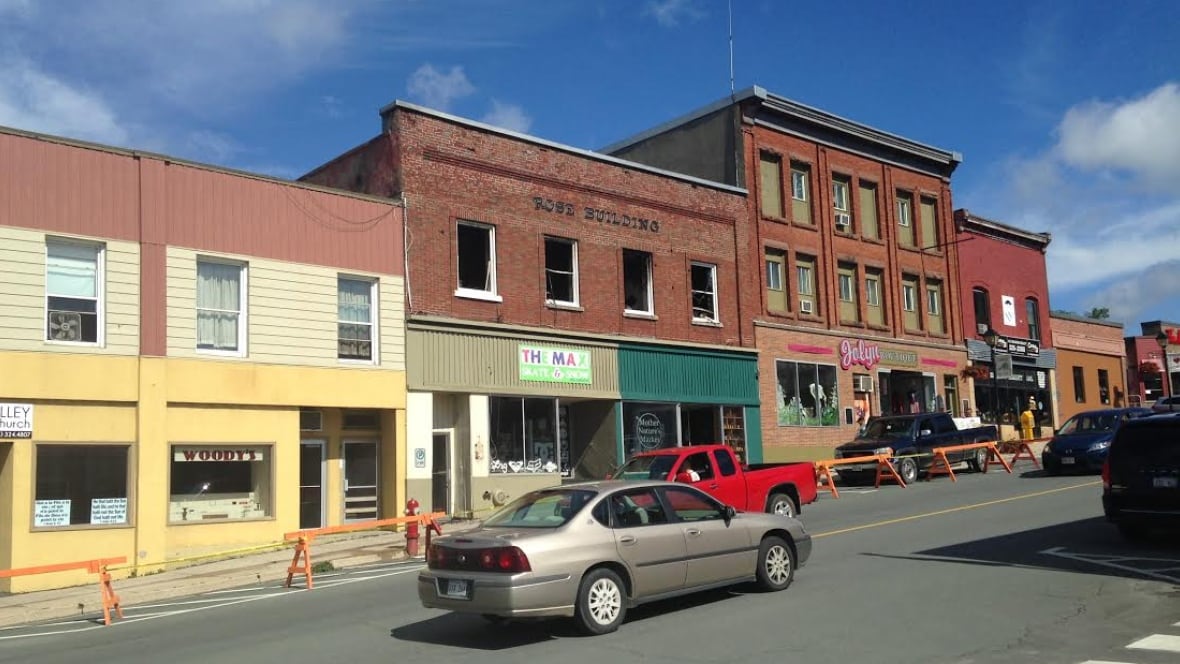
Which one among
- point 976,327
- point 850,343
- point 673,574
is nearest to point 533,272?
point 850,343

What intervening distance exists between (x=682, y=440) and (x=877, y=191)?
44.8ft

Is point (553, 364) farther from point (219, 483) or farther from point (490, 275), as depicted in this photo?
point (219, 483)

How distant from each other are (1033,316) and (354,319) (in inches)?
1273

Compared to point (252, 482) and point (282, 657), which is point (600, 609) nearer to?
point (282, 657)

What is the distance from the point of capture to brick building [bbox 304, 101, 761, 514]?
77.9 ft

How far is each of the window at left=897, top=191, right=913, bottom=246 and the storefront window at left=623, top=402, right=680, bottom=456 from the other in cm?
1441

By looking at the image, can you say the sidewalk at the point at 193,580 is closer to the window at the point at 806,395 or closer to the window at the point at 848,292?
the window at the point at 806,395

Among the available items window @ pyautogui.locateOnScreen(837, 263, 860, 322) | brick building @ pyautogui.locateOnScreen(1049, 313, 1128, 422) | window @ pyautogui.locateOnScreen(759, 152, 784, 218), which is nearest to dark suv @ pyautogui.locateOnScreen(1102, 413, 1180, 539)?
window @ pyautogui.locateOnScreen(759, 152, 784, 218)

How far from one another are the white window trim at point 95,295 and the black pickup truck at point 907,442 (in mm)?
17807

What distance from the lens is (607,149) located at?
39.0 metres

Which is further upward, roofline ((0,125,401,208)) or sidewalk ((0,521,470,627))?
roofline ((0,125,401,208))

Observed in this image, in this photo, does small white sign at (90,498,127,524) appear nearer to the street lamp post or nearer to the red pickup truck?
the red pickup truck

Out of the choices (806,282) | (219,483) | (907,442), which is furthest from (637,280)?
(219,483)

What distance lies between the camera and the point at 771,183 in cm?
3400
